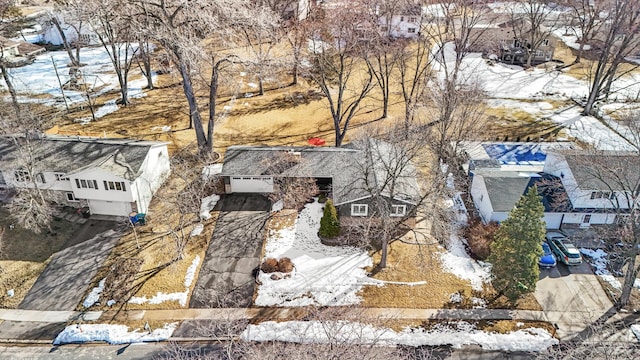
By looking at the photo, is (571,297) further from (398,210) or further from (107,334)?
(107,334)

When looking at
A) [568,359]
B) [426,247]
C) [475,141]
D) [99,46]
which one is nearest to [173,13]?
[426,247]

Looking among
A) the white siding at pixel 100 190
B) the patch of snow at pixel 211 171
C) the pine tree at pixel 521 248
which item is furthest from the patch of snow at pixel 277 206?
the pine tree at pixel 521 248

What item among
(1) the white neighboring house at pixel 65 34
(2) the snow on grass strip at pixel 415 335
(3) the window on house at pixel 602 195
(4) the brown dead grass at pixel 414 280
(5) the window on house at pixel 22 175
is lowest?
(2) the snow on grass strip at pixel 415 335

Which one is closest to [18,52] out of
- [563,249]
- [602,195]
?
[563,249]

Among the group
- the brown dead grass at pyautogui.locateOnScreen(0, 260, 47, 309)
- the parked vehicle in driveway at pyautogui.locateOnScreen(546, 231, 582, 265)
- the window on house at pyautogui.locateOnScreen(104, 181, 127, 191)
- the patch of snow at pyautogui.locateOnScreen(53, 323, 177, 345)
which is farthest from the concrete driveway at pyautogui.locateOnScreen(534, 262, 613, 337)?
the brown dead grass at pyautogui.locateOnScreen(0, 260, 47, 309)

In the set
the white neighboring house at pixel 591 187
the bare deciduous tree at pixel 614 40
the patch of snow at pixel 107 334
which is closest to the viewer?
the patch of snow at pixel 107 334

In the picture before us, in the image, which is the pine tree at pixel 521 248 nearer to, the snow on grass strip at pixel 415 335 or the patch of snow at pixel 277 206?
the snow on grass strip at pixel 415 335
